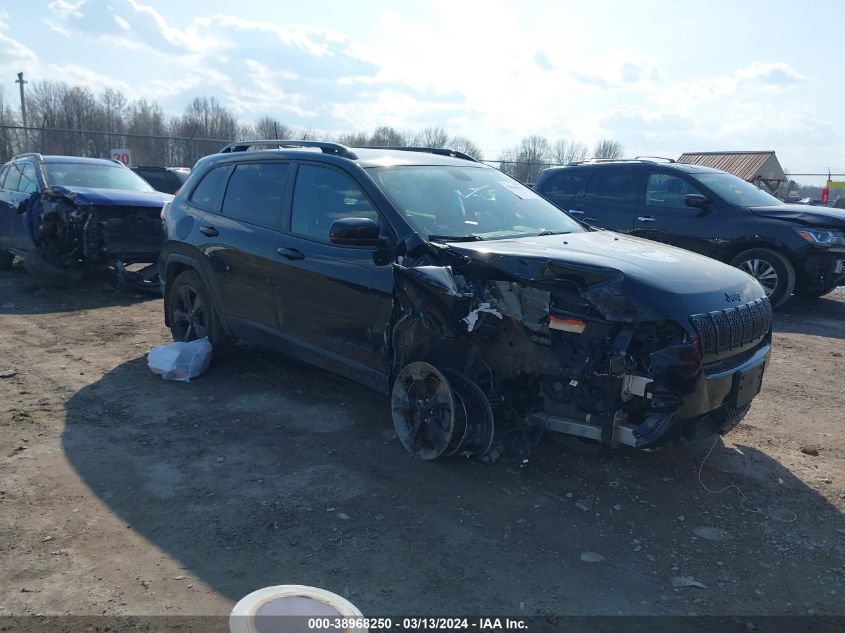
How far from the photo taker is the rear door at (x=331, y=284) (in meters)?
4.40

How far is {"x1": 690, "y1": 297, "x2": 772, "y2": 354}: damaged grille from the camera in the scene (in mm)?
3469

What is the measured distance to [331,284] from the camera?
15.2 feet

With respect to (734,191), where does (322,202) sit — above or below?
below

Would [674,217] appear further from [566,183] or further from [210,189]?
[210,189]

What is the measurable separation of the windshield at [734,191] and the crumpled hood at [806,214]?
0.81 feet

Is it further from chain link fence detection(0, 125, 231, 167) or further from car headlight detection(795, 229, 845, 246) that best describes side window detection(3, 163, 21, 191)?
car headlight detection(795, 229, 845, 246)

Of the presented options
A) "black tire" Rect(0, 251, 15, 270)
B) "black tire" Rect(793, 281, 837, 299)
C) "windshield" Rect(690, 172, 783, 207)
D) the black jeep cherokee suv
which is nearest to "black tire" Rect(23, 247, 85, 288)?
"black tire" Rect(0, 251, 15, 270)

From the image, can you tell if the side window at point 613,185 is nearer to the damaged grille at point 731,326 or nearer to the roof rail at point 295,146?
the roof rail at point 295,146

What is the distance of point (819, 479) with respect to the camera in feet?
13.4

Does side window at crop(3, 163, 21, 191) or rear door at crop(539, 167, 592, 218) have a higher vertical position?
rear door at crop(539, 167, 592, 218)

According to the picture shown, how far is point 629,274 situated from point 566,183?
7259 mm

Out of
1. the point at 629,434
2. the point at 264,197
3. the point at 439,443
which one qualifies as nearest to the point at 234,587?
the point at 439,443

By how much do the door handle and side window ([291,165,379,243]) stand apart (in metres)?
0.14

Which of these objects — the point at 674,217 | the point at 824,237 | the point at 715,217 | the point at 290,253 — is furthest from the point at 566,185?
the point at 290,253
